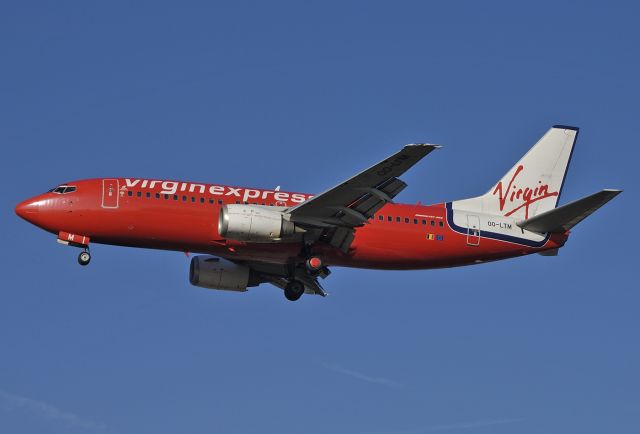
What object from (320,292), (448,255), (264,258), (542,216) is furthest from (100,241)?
(542,216)

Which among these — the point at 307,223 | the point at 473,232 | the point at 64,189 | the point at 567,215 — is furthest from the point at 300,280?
the point at 567,215

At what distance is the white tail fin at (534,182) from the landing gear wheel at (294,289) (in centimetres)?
836

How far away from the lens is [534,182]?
200 feet

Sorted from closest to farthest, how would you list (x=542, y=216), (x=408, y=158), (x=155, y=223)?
(x=408, y=158)
(x=155, y=223)
(x=542, y=216)

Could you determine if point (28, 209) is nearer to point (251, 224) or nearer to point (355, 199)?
point (251, 224)

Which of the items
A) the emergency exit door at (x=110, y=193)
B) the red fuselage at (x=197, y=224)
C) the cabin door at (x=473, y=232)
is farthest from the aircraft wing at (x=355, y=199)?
the emergency exit door at (x=110, y=193)

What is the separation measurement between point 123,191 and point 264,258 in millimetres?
7082

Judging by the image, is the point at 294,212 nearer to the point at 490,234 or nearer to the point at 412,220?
the point at 412,220

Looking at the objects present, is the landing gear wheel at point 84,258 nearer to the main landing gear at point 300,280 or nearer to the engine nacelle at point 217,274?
the engine nacelle at point 217,274

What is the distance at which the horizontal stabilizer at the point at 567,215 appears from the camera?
174ft

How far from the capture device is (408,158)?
49656 millimetres

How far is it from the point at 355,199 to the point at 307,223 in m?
2.55

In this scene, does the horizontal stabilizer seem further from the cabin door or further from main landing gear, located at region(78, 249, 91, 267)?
main landing gear, located at region(78, 249, 91, 267)
